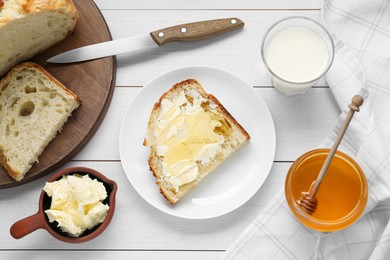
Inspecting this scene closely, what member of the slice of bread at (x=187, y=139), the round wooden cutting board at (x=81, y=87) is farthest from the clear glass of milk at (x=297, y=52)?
the round wooden cutting board at (x=81, y=87)

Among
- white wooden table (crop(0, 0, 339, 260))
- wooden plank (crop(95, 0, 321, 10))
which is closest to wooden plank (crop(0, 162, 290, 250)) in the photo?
white wooden table (crop(0, 0, 339, 260))

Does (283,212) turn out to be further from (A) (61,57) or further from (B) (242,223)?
(A) (61,57)

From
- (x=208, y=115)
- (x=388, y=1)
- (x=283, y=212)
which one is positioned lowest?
(x=283, y=212)

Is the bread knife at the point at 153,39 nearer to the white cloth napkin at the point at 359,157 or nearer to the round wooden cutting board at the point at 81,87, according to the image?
the round wooden cutting board at the point at 81,87

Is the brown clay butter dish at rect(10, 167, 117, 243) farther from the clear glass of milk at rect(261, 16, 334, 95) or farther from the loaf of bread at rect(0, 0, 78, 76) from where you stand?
the clear glass of milk at rect(261, 16, 334, 95)

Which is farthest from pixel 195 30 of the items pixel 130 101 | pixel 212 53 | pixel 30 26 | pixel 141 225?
pixel 141 225

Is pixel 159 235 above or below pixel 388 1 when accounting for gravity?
below

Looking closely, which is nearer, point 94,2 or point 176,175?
point 176,175

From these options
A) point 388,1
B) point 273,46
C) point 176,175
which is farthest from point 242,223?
point 388,1
